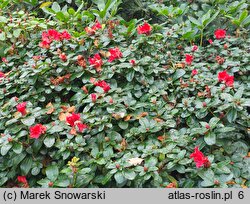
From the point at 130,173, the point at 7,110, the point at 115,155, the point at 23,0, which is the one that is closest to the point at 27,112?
the point at 7,110

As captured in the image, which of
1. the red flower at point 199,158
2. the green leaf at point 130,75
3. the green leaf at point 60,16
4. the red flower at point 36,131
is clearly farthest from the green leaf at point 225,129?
the green leaf at point 60,16

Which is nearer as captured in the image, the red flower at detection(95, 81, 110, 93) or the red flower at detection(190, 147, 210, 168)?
the red flower at detection(190, 147, 210, 168)

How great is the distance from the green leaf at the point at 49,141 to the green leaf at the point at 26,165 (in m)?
0.14

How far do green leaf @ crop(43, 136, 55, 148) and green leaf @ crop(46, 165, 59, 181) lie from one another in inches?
4.7

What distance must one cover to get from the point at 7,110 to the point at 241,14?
2.07 meters

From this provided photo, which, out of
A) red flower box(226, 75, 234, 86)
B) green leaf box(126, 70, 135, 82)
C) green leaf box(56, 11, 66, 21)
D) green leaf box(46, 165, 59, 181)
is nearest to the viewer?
green leaf box(46, 165, 59, 181)

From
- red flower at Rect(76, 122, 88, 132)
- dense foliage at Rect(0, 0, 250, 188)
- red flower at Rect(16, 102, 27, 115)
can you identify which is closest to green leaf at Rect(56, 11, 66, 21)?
dense foliage at Rect(0, 0, 250, 188)

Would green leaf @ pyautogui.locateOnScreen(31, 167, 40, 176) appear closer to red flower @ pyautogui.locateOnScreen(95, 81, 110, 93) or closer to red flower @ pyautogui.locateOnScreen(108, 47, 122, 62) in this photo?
red flower @ pyautogui.locateOnScreen(95, 81, 110, 93)

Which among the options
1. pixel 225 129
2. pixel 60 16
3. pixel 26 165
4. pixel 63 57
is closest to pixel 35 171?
pixel 26 165

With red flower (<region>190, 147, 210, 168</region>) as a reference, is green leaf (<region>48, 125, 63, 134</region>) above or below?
above

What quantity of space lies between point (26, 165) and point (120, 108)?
624 mm

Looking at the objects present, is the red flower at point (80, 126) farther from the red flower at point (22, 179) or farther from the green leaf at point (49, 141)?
the red flower at point (22, 179)

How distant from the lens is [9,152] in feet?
6.88

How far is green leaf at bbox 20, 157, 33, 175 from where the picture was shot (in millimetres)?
2066
